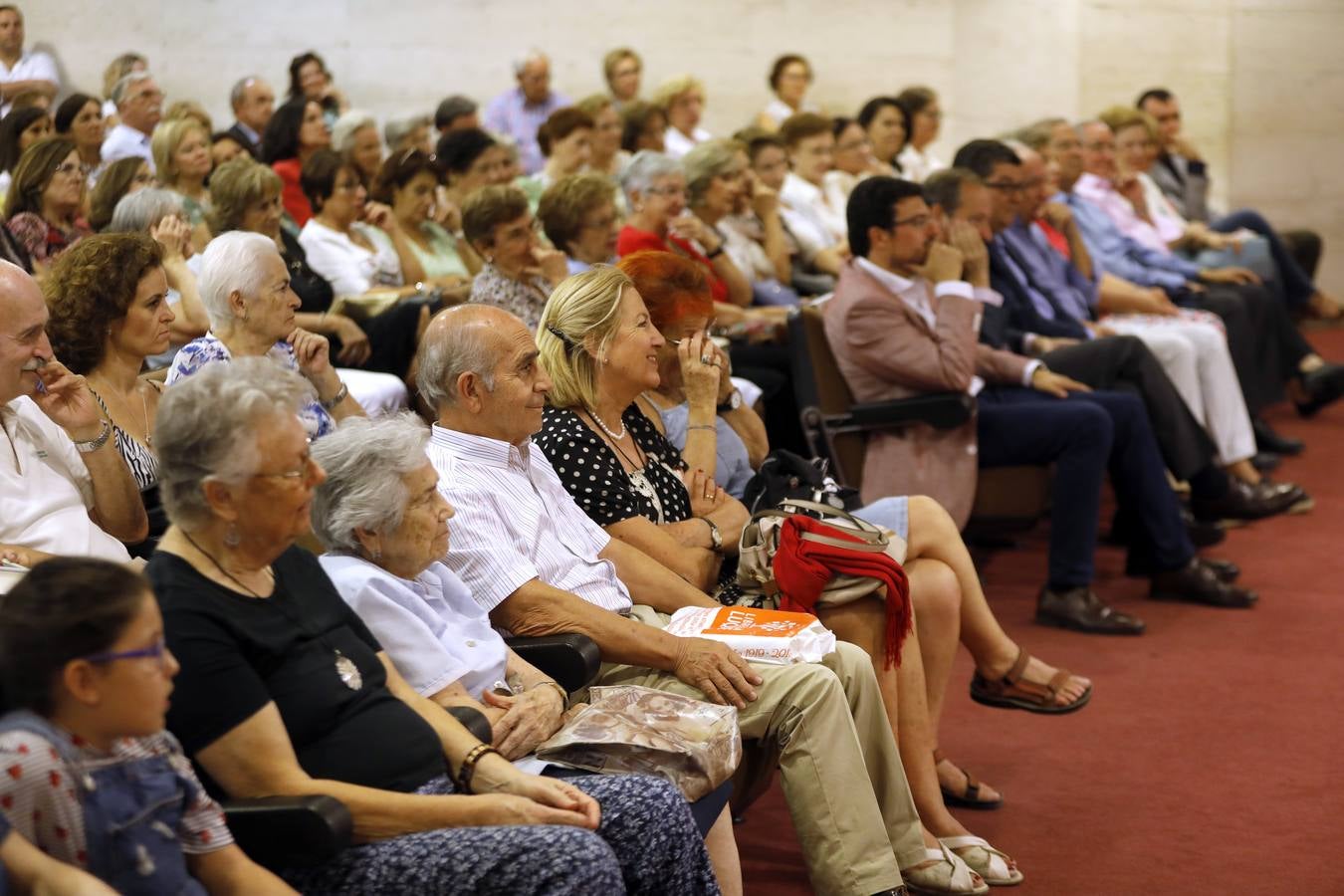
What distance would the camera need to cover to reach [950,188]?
563 centimetres

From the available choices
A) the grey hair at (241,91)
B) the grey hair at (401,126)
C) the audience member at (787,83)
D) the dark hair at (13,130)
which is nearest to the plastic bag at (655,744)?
the dark hair at (13,130)

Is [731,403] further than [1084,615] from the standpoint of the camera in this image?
No

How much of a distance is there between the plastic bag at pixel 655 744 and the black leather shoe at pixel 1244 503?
3.86 m

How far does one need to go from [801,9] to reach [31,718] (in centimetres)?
916

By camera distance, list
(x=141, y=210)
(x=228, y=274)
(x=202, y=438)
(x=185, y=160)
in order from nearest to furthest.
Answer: (x=202, y=438) → (x=228, y=274) → (x=141, y=210) → (x=185, y=160)

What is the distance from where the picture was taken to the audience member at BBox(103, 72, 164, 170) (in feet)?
22.1

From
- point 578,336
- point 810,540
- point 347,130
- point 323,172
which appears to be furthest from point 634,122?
point 810,540

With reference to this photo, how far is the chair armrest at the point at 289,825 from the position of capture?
2.06 m

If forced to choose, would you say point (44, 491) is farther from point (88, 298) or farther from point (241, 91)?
point (241, 91)

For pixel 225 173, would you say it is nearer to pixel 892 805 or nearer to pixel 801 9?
pixel 892 805

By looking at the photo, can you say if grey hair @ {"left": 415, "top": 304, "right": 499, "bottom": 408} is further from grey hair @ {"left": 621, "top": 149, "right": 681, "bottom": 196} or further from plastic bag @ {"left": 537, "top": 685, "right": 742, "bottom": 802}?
grey hair @ {"left": 621, "top": 149, "right": 681, "bottom": 196}

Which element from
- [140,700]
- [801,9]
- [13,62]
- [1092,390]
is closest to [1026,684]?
[1092,390]

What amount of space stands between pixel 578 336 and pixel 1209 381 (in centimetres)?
352

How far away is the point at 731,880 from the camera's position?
2809 millimetres
